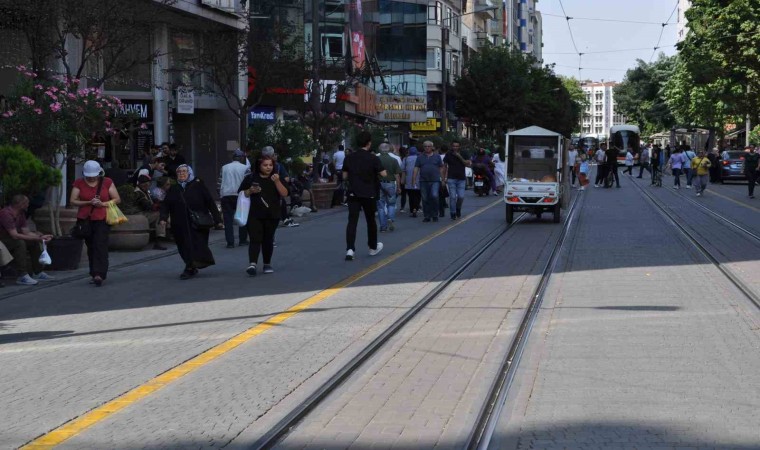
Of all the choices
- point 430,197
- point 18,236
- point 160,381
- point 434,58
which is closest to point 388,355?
point 160,381

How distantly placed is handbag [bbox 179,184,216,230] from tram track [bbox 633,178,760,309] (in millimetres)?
6149

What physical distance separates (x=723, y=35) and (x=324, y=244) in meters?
38.1

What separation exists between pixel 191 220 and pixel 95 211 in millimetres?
1136

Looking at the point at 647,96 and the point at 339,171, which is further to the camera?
the point at 647,96

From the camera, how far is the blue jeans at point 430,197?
23969 mm

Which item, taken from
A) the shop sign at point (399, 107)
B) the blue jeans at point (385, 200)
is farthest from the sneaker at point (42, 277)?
the shop sign at point (399, 107)

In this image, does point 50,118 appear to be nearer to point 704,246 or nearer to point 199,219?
point 199,219

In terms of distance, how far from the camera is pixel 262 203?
14414 millimetres

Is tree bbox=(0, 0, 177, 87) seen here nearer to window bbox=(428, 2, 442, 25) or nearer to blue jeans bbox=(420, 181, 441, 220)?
blue jeans bbox=(420, 181, 441, 220)

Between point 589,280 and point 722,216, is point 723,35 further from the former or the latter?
point 589,280

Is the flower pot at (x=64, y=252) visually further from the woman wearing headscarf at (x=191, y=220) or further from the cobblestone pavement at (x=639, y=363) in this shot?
the cobblestone pavement at (x=639, y=363)

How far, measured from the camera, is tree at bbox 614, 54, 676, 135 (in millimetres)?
108188

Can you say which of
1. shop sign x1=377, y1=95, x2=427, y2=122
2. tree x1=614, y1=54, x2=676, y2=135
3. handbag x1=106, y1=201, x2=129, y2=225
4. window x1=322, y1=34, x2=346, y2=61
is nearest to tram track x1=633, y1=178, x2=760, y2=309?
handbag x1=106, y1=201, x2=129, y2=225

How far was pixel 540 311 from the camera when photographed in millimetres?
10922
